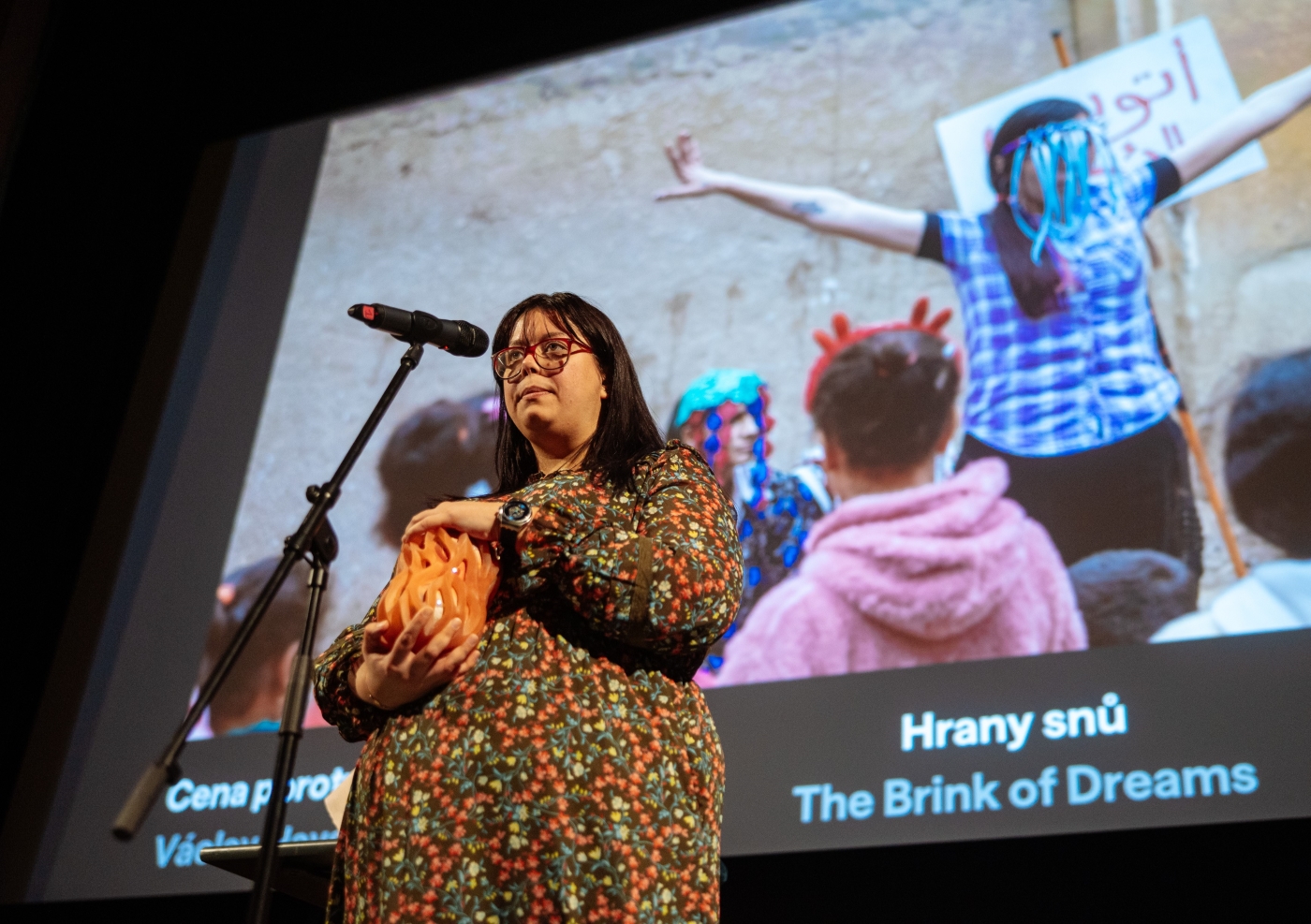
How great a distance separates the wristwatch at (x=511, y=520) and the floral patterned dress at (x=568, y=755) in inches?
0.6

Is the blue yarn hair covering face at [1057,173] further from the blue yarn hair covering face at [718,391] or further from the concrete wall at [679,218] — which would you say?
the blue yarn hair covering face at [718,391]

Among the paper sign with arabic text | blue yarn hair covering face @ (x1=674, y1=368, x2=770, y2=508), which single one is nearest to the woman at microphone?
blue yarn hair covering face @ (x1=674, y1=368, x2=770, y2=508)

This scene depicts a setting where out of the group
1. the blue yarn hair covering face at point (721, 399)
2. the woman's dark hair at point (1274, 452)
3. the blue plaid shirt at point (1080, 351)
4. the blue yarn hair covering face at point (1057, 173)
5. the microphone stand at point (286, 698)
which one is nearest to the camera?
the microphone stand at point (286, 698)

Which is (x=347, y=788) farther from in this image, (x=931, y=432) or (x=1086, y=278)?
(x=1086, y=278)

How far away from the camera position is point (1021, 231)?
3.22 meters

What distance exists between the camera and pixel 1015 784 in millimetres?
2689

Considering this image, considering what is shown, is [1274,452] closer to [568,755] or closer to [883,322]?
[883,322]

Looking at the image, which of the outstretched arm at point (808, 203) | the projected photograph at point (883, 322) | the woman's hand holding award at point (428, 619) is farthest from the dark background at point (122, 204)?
the woman's hand holding award at point (428, 619)

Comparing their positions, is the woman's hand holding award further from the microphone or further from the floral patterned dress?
the microphone

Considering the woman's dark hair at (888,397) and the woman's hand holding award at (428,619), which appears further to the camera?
the woman's dark hair at (888,397)

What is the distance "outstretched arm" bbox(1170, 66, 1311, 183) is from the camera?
302 cm

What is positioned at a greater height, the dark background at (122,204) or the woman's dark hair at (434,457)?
the dark background at (122,204)

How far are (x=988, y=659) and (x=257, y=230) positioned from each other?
2899 mm

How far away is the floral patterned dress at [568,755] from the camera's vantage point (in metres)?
1.28
